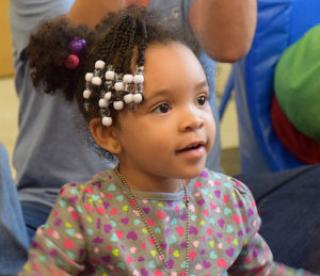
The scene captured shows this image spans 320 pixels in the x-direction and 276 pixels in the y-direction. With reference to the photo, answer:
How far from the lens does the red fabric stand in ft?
4.64

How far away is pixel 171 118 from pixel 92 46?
0.49 ft

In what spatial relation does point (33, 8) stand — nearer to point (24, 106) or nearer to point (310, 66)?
point (24, 106)

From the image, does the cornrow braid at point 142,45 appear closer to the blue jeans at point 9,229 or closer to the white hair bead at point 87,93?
the white hair bead at point 87,93

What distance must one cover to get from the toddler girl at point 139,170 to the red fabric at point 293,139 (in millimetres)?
642

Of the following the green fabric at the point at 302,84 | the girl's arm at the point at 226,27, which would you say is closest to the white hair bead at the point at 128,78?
the girl's arm at the point at 226,27

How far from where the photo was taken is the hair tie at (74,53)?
0.75m

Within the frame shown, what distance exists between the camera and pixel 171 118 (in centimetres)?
69

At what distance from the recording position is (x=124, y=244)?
2.41ft

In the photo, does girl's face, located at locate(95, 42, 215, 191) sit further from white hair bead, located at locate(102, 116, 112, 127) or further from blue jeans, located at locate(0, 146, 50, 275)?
blue jeans, located at locate(0, 146, 50, 275)

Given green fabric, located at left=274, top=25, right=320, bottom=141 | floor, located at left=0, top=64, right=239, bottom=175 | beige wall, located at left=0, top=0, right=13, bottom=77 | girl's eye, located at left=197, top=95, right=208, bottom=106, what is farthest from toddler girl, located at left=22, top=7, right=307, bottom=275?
beige wall, located at left=0, top=0, right=13, bottom=77

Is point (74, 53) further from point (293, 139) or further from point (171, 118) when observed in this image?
point (293, 139)

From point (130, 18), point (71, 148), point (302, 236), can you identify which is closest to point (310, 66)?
point (302, 236)

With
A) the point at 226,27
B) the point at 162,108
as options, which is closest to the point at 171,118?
the point at 162,108

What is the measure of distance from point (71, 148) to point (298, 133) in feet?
1.98
